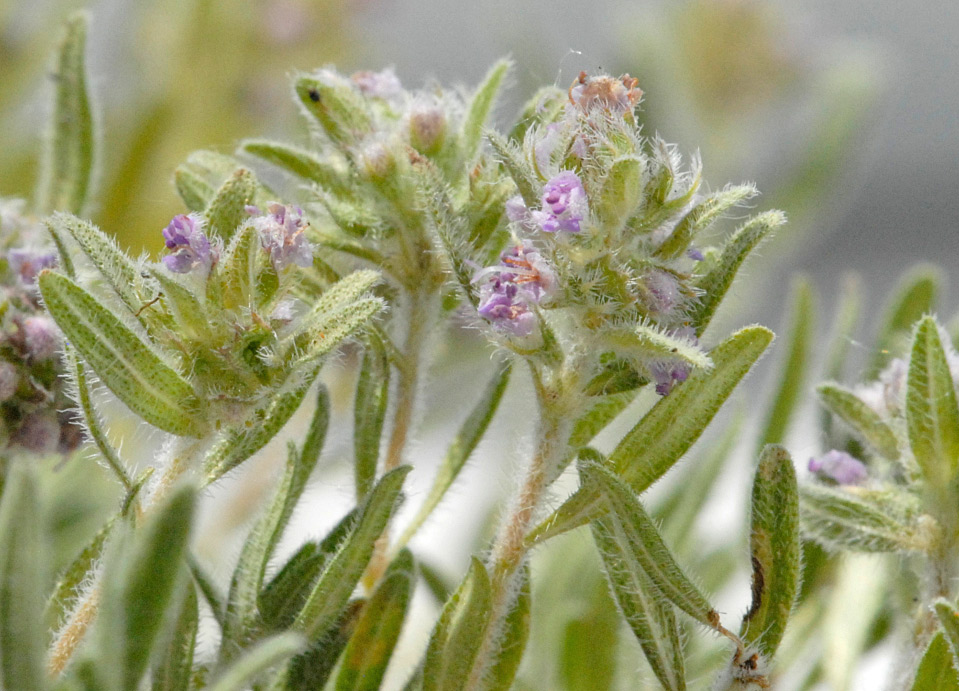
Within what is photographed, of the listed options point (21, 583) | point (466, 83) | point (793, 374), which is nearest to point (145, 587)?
point (21, 583)

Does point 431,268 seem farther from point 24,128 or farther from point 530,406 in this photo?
point 24,128

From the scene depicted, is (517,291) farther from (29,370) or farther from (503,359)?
(29,370)

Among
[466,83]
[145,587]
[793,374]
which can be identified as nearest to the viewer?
[145,587]

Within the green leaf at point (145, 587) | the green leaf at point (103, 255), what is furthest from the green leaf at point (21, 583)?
the green leaf at point (103, 255)

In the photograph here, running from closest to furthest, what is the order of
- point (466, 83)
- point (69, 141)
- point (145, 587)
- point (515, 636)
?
point (145, 587), point (515, 636), point (69, 141), point (466, 83)

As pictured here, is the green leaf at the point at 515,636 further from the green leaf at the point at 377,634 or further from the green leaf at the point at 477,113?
the green leaf at the point at 477,113

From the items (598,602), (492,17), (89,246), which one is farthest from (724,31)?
(89,246)

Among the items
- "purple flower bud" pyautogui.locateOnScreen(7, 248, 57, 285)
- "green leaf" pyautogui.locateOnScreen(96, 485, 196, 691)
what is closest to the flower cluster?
"purple flower bud" pyautogui.locateOnScreen(7, 248, 57, 285)
